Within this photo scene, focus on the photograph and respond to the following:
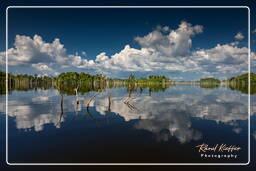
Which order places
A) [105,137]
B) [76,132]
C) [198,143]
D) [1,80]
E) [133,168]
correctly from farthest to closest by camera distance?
[1,80], [76,132], [105,137], [198,143], [133,168]

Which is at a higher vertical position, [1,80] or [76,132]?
[1,80]

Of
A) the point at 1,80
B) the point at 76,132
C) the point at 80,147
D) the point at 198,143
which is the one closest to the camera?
the point at 80,147

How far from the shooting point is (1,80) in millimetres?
164000

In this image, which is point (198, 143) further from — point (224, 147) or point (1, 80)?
point (1, 80)

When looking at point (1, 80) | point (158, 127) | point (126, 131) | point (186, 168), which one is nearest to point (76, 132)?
point (126, 131)

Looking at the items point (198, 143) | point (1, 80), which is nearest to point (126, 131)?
point (198, 143)

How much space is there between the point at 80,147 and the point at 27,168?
4854 mm

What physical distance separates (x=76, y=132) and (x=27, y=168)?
8685mm

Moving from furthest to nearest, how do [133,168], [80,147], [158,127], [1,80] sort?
[1,80]
[158,127]
[80,147]
[133,168]

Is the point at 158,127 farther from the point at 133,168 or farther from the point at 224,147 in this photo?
the point at 133,168

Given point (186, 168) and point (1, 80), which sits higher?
point (1, 80)

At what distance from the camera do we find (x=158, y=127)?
2408cm

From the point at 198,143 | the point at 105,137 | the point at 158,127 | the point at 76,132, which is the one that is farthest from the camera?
the point at 158,127

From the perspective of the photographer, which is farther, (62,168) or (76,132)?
(76,132)
